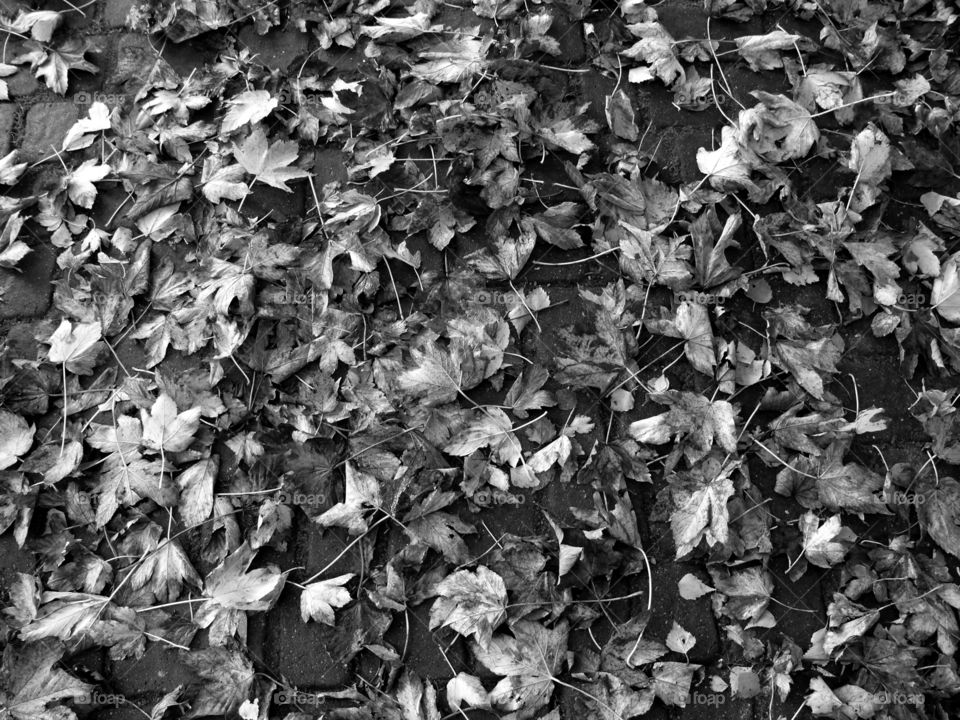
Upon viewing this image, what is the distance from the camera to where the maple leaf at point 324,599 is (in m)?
1.56

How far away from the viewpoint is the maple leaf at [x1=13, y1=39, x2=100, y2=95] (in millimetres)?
2080

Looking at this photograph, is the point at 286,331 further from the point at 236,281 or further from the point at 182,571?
the point at 182,571

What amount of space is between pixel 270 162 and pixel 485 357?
0.81 meters

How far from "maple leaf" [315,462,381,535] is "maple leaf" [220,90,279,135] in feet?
3.35

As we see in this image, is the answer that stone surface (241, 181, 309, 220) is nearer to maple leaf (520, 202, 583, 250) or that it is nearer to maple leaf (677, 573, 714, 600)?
maple leaf (520, 202, 583, 250)

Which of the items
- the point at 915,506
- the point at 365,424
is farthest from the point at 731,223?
the point at 365,424

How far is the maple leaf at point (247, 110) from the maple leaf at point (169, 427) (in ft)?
2.61

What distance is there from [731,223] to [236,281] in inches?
49.2

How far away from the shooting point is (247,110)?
196 cm

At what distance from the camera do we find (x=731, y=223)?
178cm

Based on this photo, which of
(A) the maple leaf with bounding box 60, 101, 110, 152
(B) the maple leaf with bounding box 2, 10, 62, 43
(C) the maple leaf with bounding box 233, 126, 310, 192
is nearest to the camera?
(C) the maple leaf with bounding box 233, 126, 310, 192

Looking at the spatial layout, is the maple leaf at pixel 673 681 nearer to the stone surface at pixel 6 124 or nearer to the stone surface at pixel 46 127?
the stone surface at pixel 46 127

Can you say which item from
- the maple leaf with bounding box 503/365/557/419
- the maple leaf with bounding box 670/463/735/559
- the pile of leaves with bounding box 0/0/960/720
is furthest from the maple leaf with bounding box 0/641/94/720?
the maple leaf with bounding box 670/463/735/559

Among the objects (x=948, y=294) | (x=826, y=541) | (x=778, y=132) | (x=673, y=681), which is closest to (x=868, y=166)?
(x=778, y=132)
